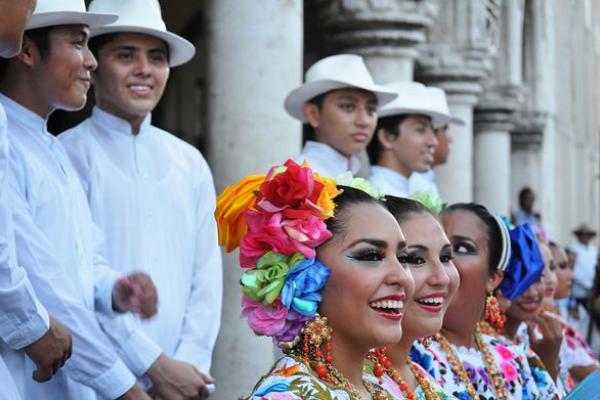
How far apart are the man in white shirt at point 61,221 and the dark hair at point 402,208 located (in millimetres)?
794

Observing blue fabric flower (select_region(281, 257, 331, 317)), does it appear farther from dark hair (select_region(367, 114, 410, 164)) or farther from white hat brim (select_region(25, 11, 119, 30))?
dark hair (select_region(367, 114, 410, 164))

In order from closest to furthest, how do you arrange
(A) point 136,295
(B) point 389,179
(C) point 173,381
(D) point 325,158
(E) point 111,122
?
(A) point 136,295
(C) point 173,381
(E) point 111,122
(D) point 325,158
(B) point 389,179

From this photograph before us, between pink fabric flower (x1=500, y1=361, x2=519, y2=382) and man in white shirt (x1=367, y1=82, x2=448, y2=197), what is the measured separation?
216 cm

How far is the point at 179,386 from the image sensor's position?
180 inches

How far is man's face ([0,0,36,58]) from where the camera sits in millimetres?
3340

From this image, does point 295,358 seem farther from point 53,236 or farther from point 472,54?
point 472,54

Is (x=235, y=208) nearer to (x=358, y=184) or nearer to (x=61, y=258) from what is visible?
(x=358, y=184)

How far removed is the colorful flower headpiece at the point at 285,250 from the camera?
3318 mm

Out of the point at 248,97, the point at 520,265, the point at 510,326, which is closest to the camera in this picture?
the point at 520,265

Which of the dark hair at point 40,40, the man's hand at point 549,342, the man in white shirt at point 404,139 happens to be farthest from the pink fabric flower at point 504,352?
the man in white shirt at point 404,139

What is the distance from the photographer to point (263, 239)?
11.1ft

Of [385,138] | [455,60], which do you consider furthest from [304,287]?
[455,60]

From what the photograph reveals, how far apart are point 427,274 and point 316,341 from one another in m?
0.72

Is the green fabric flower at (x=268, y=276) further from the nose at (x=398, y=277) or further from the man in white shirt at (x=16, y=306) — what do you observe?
the man in white shirt at (x=16, y=306)
